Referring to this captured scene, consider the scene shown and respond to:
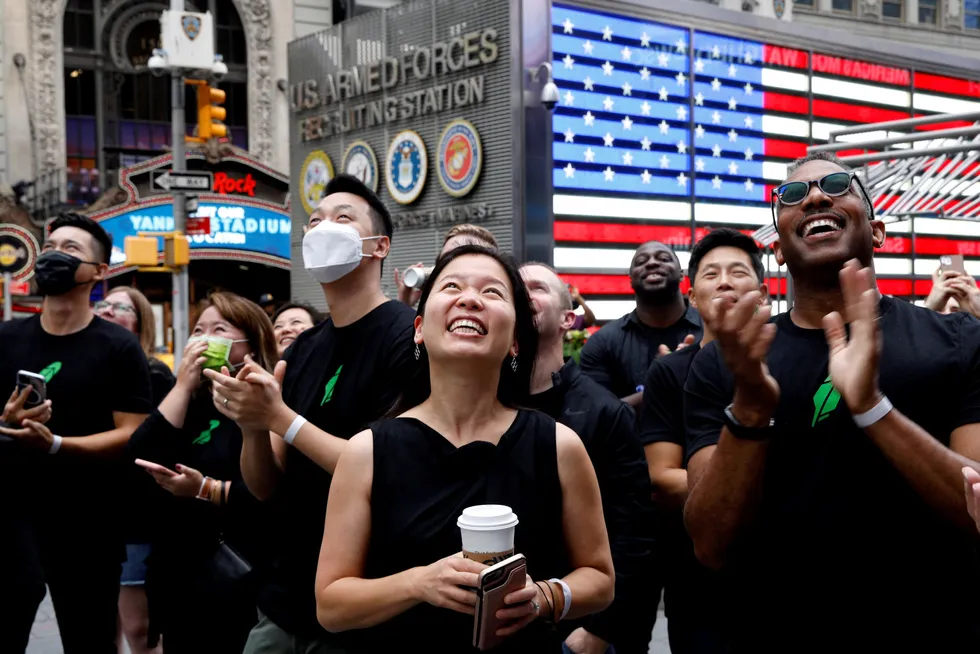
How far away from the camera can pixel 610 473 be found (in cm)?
401

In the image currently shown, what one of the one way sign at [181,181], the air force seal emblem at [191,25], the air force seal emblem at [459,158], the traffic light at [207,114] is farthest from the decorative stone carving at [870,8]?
the one way sign at [181,181]

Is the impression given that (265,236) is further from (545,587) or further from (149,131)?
(545,587)

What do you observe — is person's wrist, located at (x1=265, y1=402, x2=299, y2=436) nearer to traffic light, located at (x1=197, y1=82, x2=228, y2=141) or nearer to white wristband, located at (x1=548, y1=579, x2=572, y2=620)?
white wristband, located at (x1=548, y1=579, x2=572, y2=620)

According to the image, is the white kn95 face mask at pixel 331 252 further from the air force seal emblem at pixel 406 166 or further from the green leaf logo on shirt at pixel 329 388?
the air force seal emblem at pixel 406 166

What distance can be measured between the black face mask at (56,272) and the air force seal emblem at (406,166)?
783 cm

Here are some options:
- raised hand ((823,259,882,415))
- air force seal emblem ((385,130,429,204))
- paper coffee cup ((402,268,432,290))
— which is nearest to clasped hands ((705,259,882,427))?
raised hand ((823,259,882,415))

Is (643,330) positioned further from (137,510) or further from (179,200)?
(179,200)

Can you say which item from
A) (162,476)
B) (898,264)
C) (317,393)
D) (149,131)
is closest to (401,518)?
(317,393)

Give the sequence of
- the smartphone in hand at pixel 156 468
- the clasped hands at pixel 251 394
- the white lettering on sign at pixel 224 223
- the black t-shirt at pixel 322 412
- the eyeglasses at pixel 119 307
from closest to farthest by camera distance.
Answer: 1. the clasped hands at pixel 251 394
2. the black t-shirt at pixel 322 412
3. the smartphone in hand at pixel 156 468
4. the eyeglasses at pixel 119 307
5. the white lettering on sign at pixel 224 223

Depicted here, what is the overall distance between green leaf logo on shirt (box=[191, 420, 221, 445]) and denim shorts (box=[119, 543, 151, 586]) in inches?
62.1

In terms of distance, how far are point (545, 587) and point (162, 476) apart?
2.39 m

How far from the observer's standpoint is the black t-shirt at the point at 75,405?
519 cm

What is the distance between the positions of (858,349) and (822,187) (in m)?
0.59

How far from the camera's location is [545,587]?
2.54m
